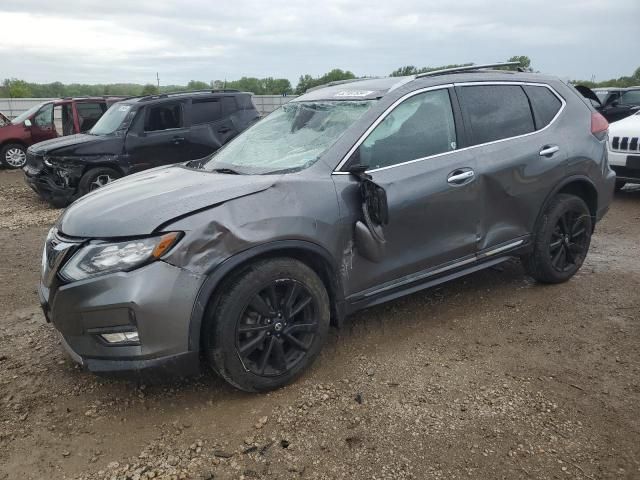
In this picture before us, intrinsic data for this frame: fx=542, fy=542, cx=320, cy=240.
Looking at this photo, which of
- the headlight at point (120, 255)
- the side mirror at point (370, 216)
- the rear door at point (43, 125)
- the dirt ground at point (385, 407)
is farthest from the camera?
the rear door at point (43, 125)

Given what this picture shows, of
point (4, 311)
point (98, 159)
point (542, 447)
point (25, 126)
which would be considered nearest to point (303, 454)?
point (542, 447)

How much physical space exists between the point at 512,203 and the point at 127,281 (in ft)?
9.15

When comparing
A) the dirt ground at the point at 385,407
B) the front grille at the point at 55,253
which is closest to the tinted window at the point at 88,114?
the dirt ground at the point at 385,407

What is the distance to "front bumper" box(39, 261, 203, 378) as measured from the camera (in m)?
2.63

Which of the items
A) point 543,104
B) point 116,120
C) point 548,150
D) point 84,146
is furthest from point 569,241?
point 116,120

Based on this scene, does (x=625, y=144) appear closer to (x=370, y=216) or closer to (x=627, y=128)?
Answer: (x=627, y=128)

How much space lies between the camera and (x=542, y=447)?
259 centimetres

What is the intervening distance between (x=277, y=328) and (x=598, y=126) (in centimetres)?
337

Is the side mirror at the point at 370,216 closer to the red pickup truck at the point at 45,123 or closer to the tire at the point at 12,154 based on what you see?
the red pickup truck at the point at 45,123

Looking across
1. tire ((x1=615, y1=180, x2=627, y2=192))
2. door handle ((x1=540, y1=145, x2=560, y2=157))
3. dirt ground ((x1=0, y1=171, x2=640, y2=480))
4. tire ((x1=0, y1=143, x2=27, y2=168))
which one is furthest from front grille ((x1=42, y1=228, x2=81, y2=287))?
tire ((x1=0, y1=143, x2=27, y2=168))

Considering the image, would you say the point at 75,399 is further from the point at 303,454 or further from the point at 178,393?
the point at 303,454

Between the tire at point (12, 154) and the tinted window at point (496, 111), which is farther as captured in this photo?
the tire at point (12, 154)

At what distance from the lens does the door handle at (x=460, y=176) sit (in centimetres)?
363

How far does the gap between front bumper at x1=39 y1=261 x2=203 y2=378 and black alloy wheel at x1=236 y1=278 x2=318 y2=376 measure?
297 mm
